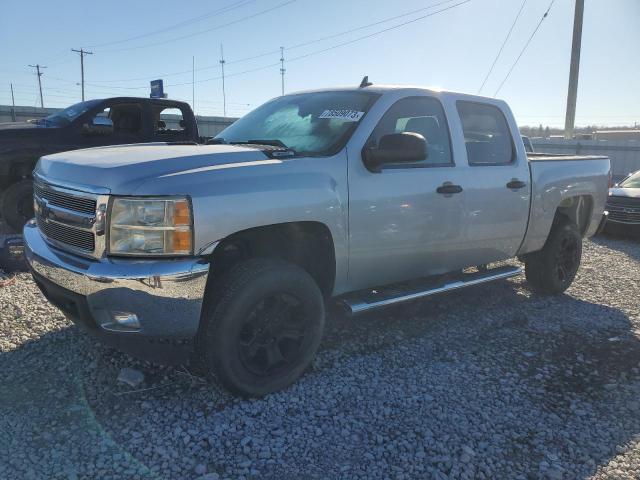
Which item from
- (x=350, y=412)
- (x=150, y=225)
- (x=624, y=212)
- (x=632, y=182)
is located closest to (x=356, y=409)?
(x=350, y=412)

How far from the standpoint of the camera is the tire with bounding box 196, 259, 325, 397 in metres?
2.92

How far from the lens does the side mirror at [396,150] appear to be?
336cm

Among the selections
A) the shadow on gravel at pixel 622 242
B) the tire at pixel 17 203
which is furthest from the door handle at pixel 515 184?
the tire at pixel 17 203

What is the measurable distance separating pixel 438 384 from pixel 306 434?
1.05 meters

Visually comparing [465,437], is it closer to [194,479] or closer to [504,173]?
[194,479]

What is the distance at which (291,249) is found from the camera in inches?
136

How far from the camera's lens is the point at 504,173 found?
4.46 meters

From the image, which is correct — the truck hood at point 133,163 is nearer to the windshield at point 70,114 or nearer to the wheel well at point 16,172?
the wheel well at point 16,172

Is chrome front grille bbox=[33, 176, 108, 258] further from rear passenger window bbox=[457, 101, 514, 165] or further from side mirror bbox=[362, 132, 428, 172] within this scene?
rear passenger window bbox=[457, 101, 514, 165]

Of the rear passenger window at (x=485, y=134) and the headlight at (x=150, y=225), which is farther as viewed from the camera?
the rear passenger window at (x=485, y=134)

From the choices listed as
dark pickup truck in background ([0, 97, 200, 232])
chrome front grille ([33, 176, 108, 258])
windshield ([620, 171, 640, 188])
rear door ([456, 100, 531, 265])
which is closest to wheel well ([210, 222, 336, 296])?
chrome front grille ([33, 176, 108, 258])

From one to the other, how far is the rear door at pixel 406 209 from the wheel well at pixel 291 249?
0.57ft

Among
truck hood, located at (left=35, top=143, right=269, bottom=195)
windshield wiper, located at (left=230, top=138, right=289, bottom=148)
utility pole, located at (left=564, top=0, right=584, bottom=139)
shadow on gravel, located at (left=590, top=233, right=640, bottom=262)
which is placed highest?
utility pole, located at (left=564, top=0, right=584, bottom=139)

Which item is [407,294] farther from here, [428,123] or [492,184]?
[428,123]
